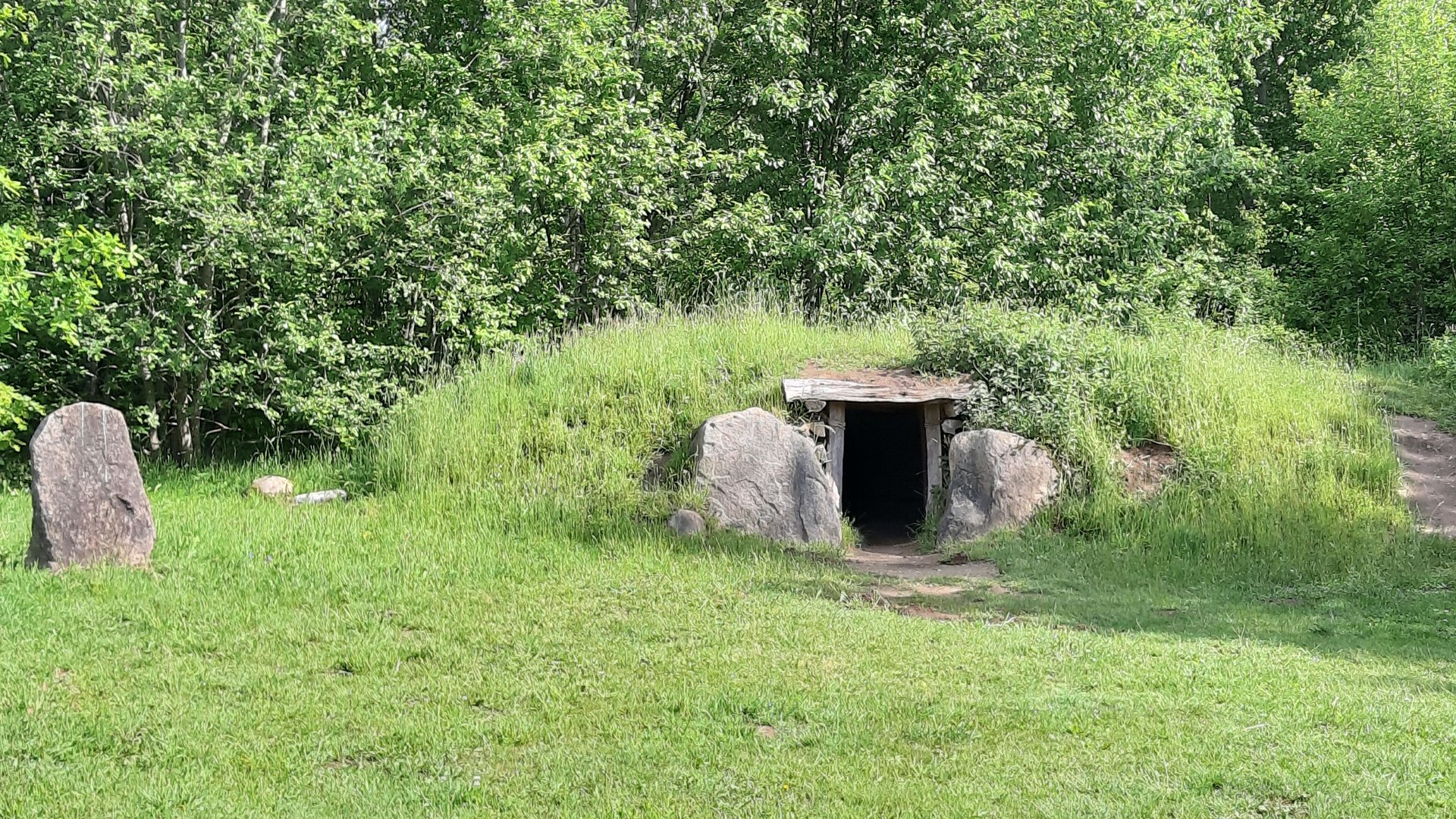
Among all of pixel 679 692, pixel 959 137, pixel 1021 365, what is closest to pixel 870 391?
pixel 1021 365

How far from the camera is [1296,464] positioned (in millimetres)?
11109

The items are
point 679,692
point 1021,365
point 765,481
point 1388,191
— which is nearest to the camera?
point 679,692

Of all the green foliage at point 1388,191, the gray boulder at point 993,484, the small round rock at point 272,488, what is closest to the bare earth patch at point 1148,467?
the gray boulder at point 993,484

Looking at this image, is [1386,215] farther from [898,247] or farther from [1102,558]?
[1102,558]

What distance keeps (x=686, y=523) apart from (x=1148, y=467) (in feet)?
15.6

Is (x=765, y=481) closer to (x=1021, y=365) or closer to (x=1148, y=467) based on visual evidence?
(x=1021, y=365)

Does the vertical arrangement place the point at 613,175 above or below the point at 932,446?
above

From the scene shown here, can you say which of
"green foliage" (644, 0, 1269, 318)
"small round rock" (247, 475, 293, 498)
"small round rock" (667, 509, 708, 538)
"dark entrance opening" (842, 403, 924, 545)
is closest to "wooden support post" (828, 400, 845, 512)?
"small round rock" (667, 509, 708, 538)

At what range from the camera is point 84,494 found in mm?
8367

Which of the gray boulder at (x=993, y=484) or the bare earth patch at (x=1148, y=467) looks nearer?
the gray boulder at (x=993, y=484)

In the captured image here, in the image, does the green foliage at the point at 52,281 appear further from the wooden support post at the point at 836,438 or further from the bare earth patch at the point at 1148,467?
the bare earth patch at the point at 1148,467

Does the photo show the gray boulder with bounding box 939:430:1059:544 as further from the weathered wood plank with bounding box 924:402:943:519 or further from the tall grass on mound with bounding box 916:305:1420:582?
the weathered wood plank with bounding box 924:402:943:519

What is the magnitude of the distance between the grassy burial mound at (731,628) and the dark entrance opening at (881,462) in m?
2.45

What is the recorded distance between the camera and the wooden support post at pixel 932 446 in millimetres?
11711
